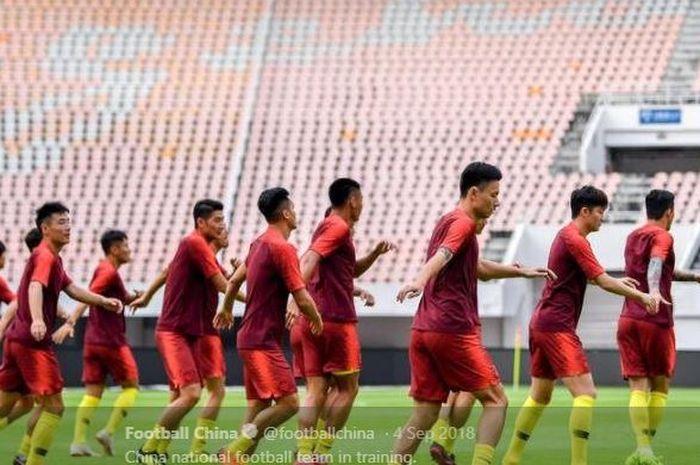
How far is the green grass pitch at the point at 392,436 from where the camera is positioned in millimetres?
14797

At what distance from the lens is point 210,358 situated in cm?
1462

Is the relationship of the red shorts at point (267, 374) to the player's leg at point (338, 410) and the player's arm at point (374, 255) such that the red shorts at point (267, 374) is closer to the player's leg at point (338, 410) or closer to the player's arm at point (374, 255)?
the player's leg at point (338, 410)

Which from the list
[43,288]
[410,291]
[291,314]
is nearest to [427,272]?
[410,291]

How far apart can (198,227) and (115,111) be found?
97.1 feet

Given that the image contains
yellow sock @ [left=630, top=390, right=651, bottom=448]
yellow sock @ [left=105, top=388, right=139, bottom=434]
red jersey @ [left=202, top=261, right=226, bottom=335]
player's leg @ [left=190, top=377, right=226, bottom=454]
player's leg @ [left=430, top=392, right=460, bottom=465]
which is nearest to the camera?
player's leg @ [left=430, top=392, right=460, bottom=465]

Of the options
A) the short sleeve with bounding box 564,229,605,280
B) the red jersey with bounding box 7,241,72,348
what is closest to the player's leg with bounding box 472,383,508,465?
the short sleeve with bounding box 564,229,605,280

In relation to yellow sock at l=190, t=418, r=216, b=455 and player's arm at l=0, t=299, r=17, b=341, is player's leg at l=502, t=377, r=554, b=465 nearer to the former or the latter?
yellow sock at l=190, t=418, r=216, b=455

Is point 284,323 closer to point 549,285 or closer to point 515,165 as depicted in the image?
point 549,285

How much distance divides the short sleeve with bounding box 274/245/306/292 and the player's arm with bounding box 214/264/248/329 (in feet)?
2.12

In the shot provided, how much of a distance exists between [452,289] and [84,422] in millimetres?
5997

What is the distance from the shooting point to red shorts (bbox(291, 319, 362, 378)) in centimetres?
1310

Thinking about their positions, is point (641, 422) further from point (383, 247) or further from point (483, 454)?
point (483, 454)

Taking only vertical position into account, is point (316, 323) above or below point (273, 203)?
below

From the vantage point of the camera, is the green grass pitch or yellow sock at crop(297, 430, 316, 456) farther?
the green grass pitch
